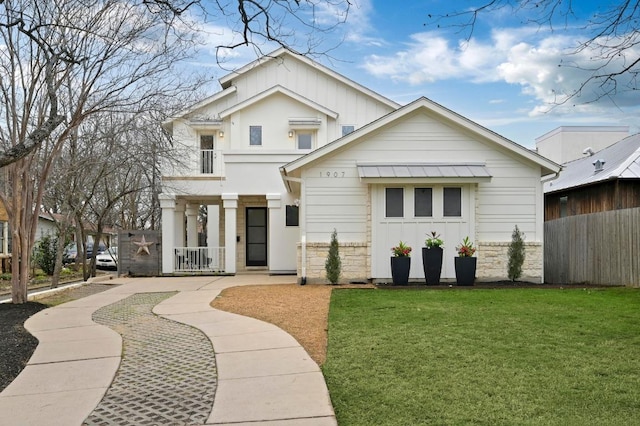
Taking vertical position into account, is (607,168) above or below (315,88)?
below

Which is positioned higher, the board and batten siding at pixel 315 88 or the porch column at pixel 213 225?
the board and batten siding at pixel 315 88

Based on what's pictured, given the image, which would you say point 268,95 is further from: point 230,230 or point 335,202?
point 335,202

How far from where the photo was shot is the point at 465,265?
1335 cm

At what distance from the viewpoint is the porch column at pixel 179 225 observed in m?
19.0

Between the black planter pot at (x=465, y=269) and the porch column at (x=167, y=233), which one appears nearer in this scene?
the black planter pot at (x=465, y=269)

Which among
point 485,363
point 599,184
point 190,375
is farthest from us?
point 599,184

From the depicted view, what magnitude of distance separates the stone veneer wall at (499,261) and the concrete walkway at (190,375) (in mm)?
7435

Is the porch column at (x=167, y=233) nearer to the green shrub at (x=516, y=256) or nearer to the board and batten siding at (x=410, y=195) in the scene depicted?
the board and batten siding at (x=410, y=195)

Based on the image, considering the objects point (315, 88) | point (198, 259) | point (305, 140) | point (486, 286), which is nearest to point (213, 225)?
point (198, 259)

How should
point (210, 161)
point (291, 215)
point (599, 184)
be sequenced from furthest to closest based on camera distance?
point (210, 161) → point (599, 184) → point (291, 215)

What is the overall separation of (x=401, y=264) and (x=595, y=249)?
4.98m

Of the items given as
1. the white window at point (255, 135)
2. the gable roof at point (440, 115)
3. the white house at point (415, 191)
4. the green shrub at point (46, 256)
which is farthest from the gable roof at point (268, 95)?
the green shrub at point (46, 256)

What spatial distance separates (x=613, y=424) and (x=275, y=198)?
47.4ft

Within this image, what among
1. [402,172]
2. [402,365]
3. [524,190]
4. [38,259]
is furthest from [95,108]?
[38,259]
